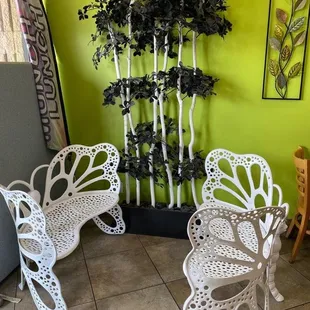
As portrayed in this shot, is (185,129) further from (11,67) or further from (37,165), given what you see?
(11,67)

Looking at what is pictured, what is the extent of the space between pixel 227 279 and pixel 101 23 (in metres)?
1.82

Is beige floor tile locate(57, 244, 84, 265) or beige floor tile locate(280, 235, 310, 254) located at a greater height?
beige floor tile locate(57, 244, 84, 265)

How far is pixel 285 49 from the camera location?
2.21 m

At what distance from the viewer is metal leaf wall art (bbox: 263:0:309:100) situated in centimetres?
215

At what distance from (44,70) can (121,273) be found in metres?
1.58

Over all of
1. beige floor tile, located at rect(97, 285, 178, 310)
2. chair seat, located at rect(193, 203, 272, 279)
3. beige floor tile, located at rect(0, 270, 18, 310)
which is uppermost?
chair seat, located at rect(193, 203, 272, 279)

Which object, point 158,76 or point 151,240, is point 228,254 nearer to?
point 151,240

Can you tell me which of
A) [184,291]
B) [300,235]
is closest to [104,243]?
[184,291]

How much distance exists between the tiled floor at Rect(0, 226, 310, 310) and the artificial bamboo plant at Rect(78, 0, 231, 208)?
39cm

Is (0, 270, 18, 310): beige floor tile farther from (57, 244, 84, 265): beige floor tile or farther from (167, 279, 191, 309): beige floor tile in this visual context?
(167, 279, 191, 309): beige floor tile

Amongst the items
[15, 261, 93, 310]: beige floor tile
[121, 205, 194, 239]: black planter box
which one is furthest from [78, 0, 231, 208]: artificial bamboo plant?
[15, 261, 93, 310]: beige floor tile

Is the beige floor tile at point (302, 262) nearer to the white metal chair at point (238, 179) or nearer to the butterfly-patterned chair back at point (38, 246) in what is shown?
the white metal chair at point (238, 179)

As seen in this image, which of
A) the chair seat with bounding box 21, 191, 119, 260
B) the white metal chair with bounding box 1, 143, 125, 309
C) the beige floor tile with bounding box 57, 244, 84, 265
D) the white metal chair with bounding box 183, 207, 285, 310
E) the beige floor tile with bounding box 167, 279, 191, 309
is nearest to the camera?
the white metal chair with bounding box 183, 207, 285, 310

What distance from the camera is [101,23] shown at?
7.03ft
